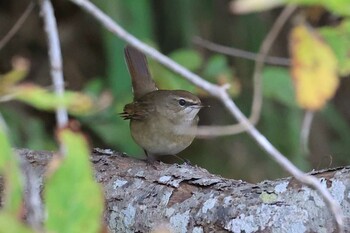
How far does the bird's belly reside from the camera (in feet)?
12.1

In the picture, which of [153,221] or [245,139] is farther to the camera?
[245,139]

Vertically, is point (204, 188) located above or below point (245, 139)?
below

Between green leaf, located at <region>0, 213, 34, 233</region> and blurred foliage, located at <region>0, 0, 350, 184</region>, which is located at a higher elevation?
blurred foliage, located at <region>0, 0, 350, 184</region>

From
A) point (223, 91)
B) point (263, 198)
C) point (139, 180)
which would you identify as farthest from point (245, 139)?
point (223, 91)

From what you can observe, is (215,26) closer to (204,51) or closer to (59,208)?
(204,51)

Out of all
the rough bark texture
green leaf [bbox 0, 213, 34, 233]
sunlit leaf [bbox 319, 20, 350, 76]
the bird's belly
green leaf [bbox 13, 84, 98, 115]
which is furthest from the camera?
the bird's belly

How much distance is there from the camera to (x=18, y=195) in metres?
1.00

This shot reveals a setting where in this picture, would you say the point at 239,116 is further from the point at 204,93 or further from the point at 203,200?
the point at 204,93

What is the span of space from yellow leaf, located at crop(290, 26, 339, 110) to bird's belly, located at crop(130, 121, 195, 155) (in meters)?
2.34

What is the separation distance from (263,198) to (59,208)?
1.41 m

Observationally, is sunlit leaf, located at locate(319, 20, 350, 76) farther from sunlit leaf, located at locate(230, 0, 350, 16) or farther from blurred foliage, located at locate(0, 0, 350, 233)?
blurred foliage, located at locate(0, 0, 350, 233)

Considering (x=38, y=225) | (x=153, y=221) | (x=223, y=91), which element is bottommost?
(x=38, y=225)

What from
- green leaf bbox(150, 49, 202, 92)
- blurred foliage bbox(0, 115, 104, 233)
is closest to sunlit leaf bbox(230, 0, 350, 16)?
blurred foliage bbox(0, 115, 104, 233)

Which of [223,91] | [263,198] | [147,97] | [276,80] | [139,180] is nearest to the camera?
[223,91]
